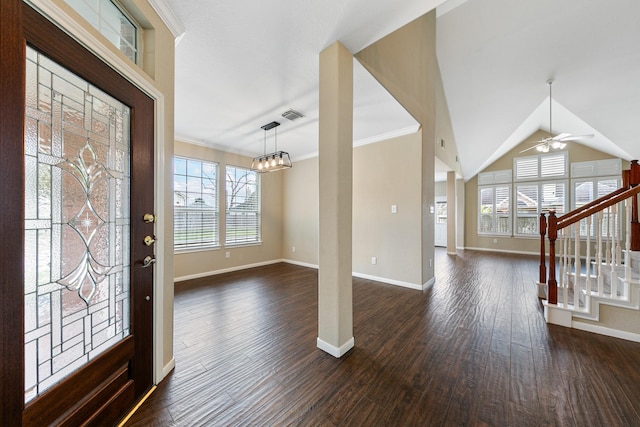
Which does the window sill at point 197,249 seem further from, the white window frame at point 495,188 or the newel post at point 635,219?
the white window frame at point 495,188

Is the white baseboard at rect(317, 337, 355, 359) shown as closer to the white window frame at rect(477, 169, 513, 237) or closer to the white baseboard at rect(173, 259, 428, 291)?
the white baseboard at rect(173, 259, 428, 291)

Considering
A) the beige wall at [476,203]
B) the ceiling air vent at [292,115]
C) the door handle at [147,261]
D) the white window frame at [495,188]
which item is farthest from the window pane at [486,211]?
the door handle at [147,261]

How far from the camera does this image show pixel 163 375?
65.7 inches

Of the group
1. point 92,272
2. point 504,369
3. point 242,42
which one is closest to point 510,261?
point 504,369

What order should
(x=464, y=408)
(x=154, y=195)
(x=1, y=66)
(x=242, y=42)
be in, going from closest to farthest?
(x=1, y=66)
(x=464, y=408)
(x=154, y=195)
(x=242, y=42)

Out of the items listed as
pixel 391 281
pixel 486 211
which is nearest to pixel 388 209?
pixel 391 281

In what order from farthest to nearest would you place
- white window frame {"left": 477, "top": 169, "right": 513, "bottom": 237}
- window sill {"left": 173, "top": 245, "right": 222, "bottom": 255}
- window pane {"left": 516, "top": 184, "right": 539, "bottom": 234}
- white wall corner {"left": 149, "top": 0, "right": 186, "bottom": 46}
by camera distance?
white window frame {"left": 477, "top": 169, "right": 513, "bottom": 237} → window pane {"left": 516, "top": 184, "right": 539, "bottom": 234} → window sill {"left": 173, "top": 245, "right": 222, "bottom": 255} → white wall corner {"left": 149, "top": 0, "right": 186, "bottom": 46}

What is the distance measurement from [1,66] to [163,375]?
191 centimetres

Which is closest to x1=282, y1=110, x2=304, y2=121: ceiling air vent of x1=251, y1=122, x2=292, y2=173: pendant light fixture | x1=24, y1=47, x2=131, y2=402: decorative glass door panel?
x1=251, y1=122, x2=292, y2=173: pendant light fixture

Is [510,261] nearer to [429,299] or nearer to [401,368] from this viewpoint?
[429,299]

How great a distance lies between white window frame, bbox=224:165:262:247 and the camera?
5.03 m

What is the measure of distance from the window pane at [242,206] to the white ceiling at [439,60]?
1.84 ft

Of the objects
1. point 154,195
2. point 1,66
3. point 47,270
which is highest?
point 1,66

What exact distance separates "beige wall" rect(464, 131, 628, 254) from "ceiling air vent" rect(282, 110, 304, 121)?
7520mm
